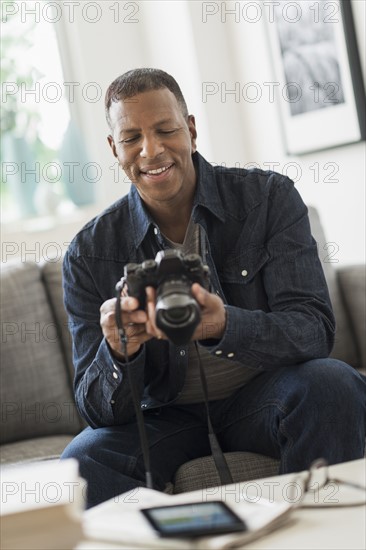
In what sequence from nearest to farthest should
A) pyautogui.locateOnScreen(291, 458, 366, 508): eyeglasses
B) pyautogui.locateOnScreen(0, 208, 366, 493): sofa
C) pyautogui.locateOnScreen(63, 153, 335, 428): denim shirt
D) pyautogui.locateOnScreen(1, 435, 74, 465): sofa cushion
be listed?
pyautogui.locateOnScreen(291, 458, 366, 508): eyeglasses < pyautogui.locateOnScreen(63, 153, 335, 428): denim shirt < pyautogui.locateOnScreen(1, 435, 74, 465): sofa cushion < pyautogui.locateOnScreen(0, 208, 366, 493): sofa

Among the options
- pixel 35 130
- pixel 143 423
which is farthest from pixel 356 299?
pixel 35 130

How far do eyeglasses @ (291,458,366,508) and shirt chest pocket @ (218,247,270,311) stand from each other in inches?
24.4

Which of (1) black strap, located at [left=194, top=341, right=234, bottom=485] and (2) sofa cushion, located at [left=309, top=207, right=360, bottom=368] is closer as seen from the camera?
(1) black strap, located at [left=194, top=341, right=234, bottom=485]

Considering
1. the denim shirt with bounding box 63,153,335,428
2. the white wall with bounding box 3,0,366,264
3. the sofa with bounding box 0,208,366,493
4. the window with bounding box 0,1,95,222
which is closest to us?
the denim shirt with bounding box 63,153,335,428

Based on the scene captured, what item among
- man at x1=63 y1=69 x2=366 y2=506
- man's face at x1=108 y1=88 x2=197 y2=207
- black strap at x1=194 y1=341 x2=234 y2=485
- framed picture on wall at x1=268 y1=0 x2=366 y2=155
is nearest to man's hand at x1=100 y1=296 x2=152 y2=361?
man at x1=63 y1=69 x2=366 y2=506

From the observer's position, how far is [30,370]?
2217 millimetres

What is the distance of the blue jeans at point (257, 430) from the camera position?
→ 161cm

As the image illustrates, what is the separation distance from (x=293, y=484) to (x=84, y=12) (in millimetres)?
2765

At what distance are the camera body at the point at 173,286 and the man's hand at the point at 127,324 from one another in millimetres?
18

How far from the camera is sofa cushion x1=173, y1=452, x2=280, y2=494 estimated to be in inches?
67.6

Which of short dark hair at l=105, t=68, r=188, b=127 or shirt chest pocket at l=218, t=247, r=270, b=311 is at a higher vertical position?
short dark hair at l=105, t=68, r=188, b=127

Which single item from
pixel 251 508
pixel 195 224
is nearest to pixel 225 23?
pixel 195 224

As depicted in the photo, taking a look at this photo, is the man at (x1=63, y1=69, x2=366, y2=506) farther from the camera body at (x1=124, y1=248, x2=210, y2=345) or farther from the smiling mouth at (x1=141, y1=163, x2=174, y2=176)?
the camera body at (x1=124, y1=248, x2=210, y2=345)

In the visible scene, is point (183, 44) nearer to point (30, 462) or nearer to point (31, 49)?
point (31, 49)
